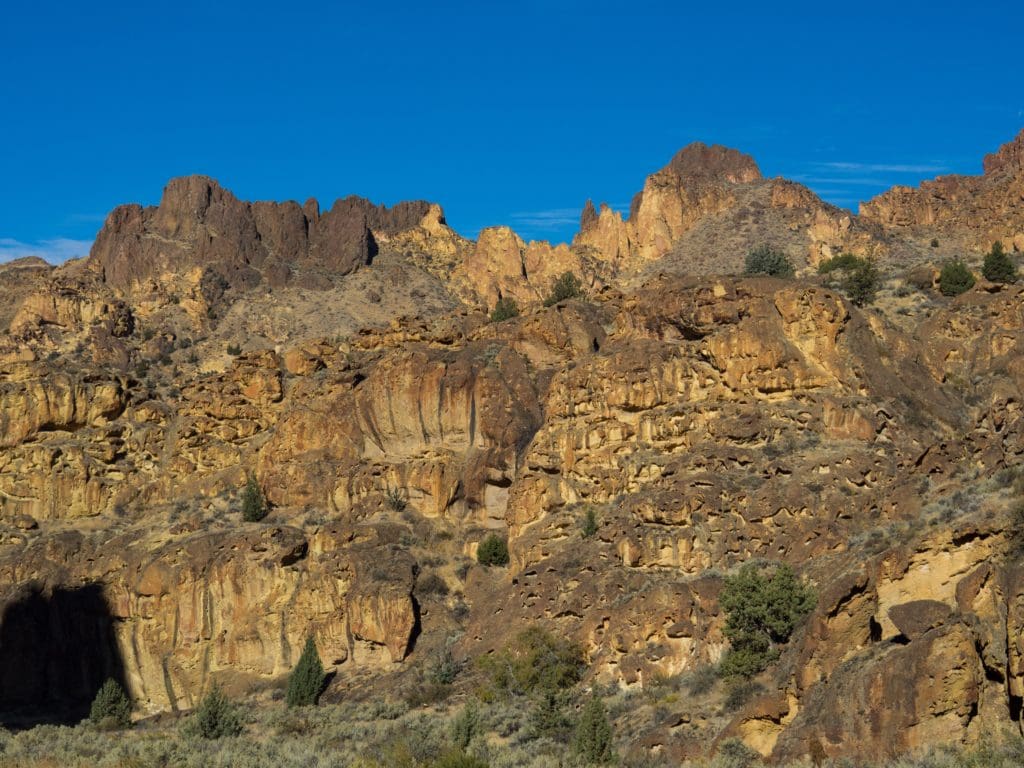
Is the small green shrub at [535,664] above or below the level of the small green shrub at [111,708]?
above

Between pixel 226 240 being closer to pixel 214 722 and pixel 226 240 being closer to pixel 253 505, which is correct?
pixel 253 505

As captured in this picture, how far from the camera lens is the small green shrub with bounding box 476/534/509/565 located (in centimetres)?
7131

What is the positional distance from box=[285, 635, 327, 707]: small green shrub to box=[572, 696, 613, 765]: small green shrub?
22457mm

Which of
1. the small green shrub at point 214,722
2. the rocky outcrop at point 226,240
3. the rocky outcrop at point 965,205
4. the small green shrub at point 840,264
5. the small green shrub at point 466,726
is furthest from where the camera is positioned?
the rocky outcrop at point 226,240

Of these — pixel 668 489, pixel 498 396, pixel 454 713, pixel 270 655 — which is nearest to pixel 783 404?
pixel 668 489

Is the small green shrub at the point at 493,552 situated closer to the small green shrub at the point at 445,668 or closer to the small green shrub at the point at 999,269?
the small green shrub at the point at 445,668

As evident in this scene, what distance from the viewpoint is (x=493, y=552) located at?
234 ft

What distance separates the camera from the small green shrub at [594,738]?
133ft

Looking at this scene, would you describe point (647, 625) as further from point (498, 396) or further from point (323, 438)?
point (323, 438)

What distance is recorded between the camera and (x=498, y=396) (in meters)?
75.9

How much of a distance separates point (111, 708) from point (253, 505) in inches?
598

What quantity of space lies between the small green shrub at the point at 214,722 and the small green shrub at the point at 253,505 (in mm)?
20387

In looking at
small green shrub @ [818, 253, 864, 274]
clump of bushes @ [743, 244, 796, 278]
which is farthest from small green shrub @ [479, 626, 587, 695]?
small green shrub @ [818, 253, 864, 274]

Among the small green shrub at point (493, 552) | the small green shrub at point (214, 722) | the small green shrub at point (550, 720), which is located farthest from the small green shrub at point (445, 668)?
the small green shrub at point (550, 720)
